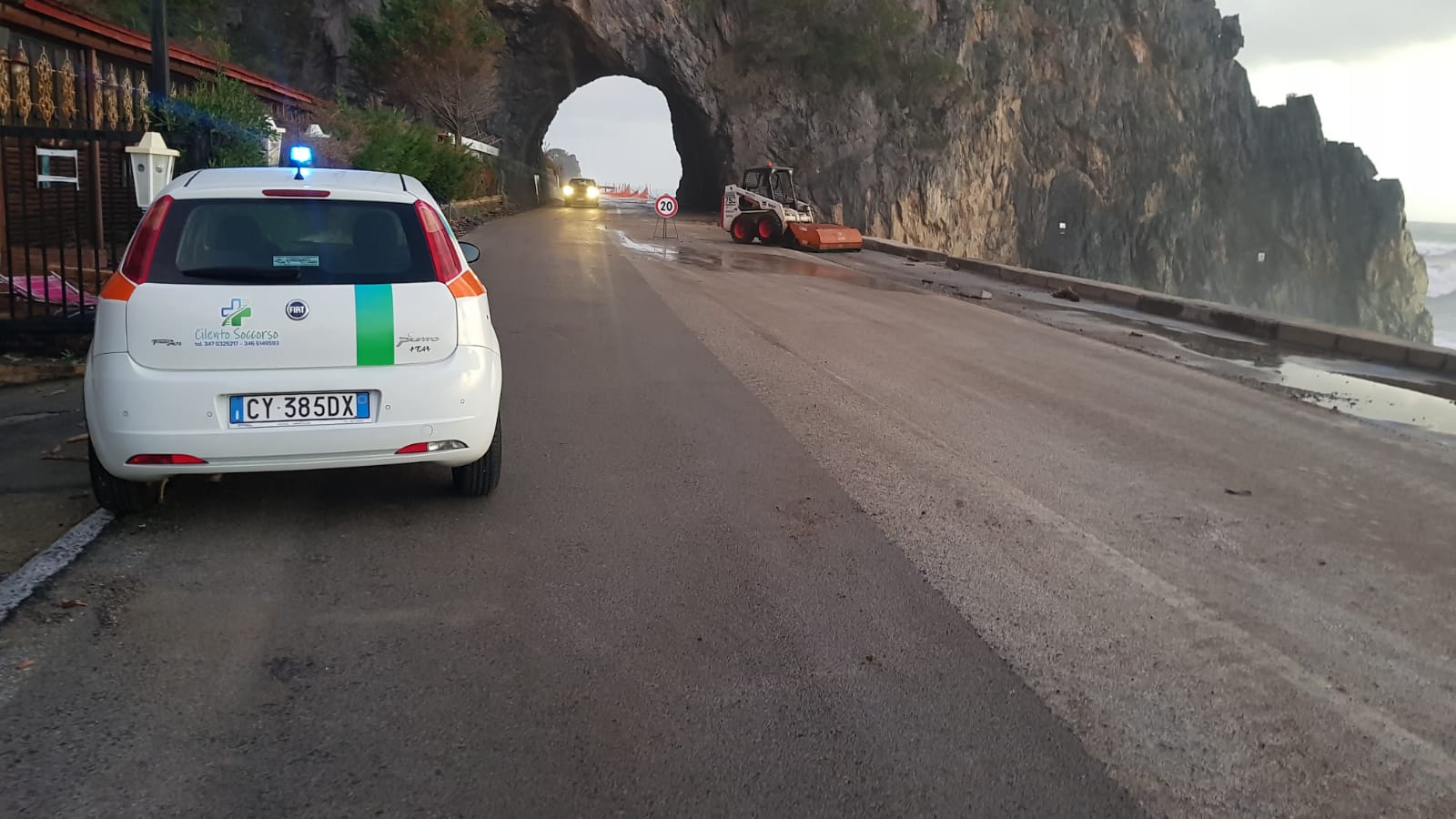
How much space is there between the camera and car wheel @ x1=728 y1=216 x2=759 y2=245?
94.6ft

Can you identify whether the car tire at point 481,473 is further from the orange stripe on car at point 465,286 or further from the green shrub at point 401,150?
the green shrub at point 401,150

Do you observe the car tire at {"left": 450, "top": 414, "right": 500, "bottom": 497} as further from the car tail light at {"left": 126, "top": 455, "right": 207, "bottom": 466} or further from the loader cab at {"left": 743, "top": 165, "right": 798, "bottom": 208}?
the loader cab at {"left": 743, "top": 165, "right": 798, "bottom": 208}

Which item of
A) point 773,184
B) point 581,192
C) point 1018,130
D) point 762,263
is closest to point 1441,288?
point 1018,130

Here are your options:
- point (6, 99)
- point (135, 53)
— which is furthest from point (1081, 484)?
point (135, 53)

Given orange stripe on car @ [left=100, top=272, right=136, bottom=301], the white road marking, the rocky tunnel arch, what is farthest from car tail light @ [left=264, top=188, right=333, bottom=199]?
the rocky tunnel arch

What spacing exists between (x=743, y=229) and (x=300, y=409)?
2482 cm

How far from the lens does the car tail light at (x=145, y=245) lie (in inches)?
186

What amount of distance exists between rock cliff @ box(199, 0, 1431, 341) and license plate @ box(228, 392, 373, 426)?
1620 inches

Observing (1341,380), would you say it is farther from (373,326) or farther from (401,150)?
(401,150)

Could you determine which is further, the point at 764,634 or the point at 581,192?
the point at 581,192

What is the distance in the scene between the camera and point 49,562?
14.6 feet

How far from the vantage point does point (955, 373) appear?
10164mm

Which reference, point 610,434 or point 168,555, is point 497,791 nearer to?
point 168,555

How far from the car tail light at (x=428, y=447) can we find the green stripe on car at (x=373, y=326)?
41 centimetres
